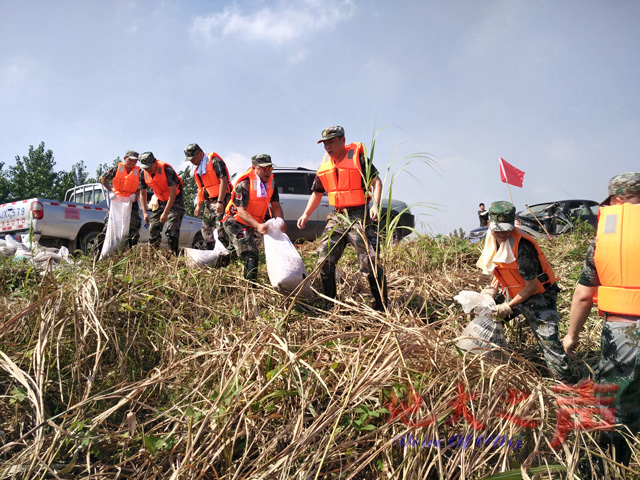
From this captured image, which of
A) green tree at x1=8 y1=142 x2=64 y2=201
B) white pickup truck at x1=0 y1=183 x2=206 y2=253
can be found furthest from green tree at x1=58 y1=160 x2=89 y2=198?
white pickup truck at x1=0 y1=183 x2=206 y2=253

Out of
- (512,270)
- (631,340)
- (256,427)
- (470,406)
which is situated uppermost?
(512,270)

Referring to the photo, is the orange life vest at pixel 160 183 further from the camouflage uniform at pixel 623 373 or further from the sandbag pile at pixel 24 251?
the camouflage uniform at pixel 623 373

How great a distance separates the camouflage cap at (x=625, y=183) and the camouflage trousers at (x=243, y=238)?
3.14 meters

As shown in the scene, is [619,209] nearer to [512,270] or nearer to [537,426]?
[512,270]

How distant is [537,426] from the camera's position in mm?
1859

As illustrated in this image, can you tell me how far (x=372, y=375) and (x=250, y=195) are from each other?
2951mm

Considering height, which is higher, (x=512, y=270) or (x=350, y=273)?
(x=512, y=270)

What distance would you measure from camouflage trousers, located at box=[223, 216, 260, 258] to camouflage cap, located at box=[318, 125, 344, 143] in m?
1.27

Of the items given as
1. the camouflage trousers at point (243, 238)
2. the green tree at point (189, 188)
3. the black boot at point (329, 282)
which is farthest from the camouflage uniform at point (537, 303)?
the green tree at point (189, 188)

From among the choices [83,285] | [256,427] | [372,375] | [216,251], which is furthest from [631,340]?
[216,251]

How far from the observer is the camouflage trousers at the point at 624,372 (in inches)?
83.3

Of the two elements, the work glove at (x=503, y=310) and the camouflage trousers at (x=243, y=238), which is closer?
the work glove at (x=503, y=310)

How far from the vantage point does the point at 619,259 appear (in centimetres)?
218

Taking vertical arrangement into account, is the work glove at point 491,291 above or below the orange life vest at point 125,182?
below
